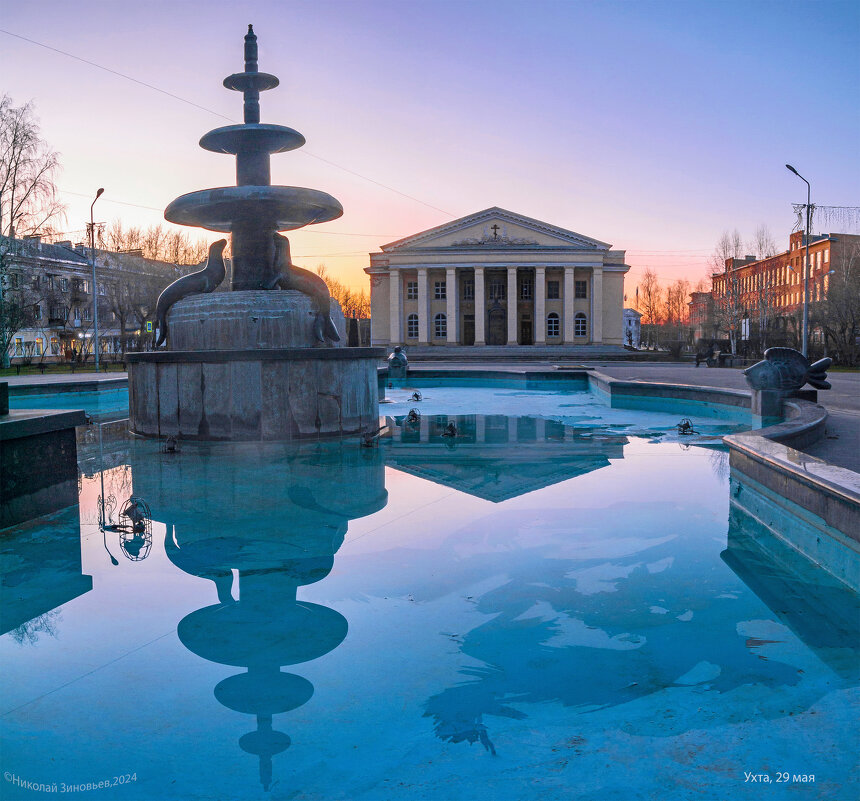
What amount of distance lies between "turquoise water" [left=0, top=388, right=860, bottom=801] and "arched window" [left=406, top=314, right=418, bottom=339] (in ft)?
200

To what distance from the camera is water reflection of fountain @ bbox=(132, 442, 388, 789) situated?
10.7 feet

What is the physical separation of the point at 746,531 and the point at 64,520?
18.2 feet

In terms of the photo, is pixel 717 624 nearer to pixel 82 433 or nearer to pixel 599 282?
pixel 82 433

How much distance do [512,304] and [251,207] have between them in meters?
55.3

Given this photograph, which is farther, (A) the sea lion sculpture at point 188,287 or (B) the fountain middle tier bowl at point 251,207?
(A) the sea lion sculpture at point 188,287

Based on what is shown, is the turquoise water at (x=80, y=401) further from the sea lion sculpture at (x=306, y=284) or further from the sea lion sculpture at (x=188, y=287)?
the sea lion sculpture at (x=306, y=284)

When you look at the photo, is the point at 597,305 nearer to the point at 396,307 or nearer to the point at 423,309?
the point at 423,309

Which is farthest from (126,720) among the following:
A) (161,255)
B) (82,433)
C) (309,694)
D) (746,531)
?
(161,255)

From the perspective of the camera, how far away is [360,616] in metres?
4.00

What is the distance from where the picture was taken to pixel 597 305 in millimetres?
65438

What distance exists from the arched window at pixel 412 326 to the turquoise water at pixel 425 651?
61085mm

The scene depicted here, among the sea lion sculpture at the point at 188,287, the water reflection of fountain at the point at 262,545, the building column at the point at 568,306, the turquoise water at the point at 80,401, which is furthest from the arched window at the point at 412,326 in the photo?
the water reflection of fountain at the point at 262,545

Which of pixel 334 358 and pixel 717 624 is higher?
pixel 334 358

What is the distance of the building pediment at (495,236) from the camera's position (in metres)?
64.4
